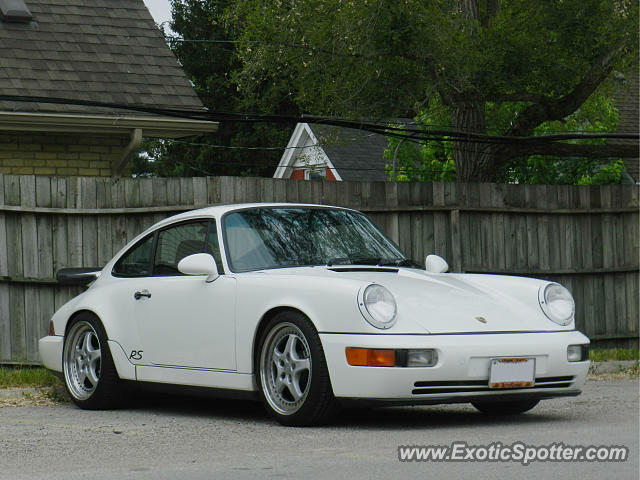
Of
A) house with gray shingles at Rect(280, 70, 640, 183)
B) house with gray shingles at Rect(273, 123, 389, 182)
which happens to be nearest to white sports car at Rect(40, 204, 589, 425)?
house with gray shingles at Rect(280, 70, 640, 183)

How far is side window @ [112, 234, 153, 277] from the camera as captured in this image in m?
8.45

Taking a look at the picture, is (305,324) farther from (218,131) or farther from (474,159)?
(218,131)

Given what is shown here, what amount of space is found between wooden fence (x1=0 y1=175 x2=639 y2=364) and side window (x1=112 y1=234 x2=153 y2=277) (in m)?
3.12

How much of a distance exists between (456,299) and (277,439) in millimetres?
1524

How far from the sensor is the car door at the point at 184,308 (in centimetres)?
741

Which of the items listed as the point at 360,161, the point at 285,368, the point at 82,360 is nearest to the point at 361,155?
the point at 360,161

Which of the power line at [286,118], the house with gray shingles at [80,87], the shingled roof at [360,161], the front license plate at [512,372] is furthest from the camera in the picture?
the shingled roof at [360,161]

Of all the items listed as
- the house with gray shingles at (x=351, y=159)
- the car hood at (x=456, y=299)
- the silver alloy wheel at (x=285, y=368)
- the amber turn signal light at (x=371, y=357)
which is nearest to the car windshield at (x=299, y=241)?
the car hood at (x=456, y=299)

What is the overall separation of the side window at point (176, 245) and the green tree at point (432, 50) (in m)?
5.23

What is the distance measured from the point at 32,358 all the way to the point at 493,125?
10.6 meters

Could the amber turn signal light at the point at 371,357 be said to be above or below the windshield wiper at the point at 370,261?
below

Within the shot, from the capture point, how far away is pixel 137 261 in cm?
855

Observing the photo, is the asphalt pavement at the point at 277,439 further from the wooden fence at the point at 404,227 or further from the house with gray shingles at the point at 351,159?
the house with gray shingles at the point at 351,159

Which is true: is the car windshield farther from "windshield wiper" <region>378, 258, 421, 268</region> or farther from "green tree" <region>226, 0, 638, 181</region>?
"green tree" <region>226, 0, 638, 181</region>
